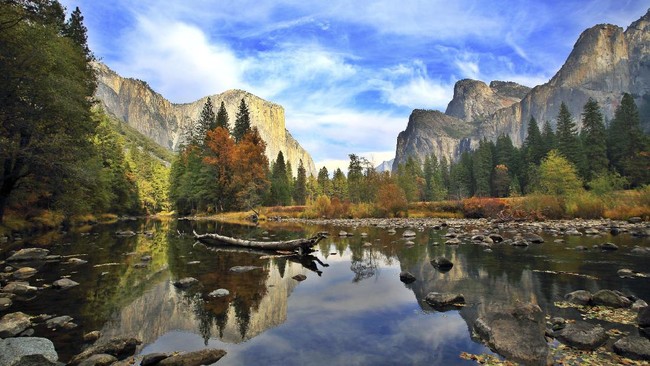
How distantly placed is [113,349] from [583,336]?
7966 mm

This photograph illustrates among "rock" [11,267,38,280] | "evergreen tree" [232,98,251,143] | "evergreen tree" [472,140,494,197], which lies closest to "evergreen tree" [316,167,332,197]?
"evergreen tree" [472,140,494,197]

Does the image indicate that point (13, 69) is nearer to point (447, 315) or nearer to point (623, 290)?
point (447, 315)

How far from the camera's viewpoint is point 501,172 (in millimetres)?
88188

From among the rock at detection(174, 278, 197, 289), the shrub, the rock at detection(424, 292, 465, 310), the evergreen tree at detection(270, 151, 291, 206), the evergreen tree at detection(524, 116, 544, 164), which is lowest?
the rock at detection(424, 292, 465, 310)

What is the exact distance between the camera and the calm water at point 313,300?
→ 6.43 meters

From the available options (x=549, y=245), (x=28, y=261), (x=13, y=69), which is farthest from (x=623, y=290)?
(x=13, y=69)

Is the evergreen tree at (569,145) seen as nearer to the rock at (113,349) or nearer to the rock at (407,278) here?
the rock at (407,278)

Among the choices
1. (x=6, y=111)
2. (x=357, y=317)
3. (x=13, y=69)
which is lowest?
(x=357, y=317)

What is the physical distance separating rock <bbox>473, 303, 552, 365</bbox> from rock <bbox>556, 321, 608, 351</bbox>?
341 mm

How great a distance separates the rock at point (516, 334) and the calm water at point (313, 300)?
0.32m

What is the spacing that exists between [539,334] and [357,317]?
3805 mm

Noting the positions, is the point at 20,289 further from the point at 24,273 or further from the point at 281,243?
the point at 281,243

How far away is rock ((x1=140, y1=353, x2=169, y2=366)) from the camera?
219 inches

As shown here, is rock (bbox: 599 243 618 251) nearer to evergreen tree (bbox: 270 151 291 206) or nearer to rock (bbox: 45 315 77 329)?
rock (bbox: 45 315 77 329)
